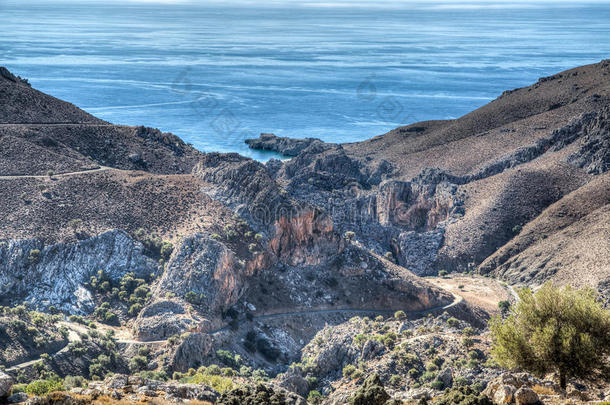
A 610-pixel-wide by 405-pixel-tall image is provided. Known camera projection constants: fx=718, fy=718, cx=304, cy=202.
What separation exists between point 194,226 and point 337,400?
38032mm

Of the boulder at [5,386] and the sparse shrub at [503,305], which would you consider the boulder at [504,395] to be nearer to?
the boulder at [5,386]

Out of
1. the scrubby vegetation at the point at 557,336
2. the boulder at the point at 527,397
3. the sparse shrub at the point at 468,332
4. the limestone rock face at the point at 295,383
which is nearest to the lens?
the boulder at the point at 527,397

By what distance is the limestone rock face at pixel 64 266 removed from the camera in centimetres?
6550

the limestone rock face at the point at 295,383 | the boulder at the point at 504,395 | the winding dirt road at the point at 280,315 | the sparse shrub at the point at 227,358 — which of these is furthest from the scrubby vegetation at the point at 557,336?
the winding dirt road at the point at 280,315

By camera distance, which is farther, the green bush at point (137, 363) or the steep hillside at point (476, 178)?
the steep hillside at point (476, 178)

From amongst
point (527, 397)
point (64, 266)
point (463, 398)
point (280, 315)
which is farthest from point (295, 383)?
Result: point (64, 266)

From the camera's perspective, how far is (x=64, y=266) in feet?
225

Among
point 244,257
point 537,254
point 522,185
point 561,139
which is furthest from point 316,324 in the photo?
point 561,139

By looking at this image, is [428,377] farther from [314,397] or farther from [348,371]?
[314,397]

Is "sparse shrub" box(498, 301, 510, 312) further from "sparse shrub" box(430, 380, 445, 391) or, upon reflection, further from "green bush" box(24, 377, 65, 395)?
"green bush" box(24, 377, 65, 395)

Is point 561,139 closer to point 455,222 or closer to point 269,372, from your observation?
point 455,222

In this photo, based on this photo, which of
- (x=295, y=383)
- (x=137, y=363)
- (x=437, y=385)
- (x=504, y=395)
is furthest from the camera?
(x=137, y=363)

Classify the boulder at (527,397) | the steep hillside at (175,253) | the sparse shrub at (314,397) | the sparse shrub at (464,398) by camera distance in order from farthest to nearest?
1. the steep hillside at (175,253)
2. the sparse shrub at (314,397)
3. the sparse shrub at (464,398)
4. the boulder at (527,397)

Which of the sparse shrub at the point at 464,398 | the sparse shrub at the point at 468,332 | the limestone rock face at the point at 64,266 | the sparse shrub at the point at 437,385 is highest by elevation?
the limestone rock face at the point at 64,266
